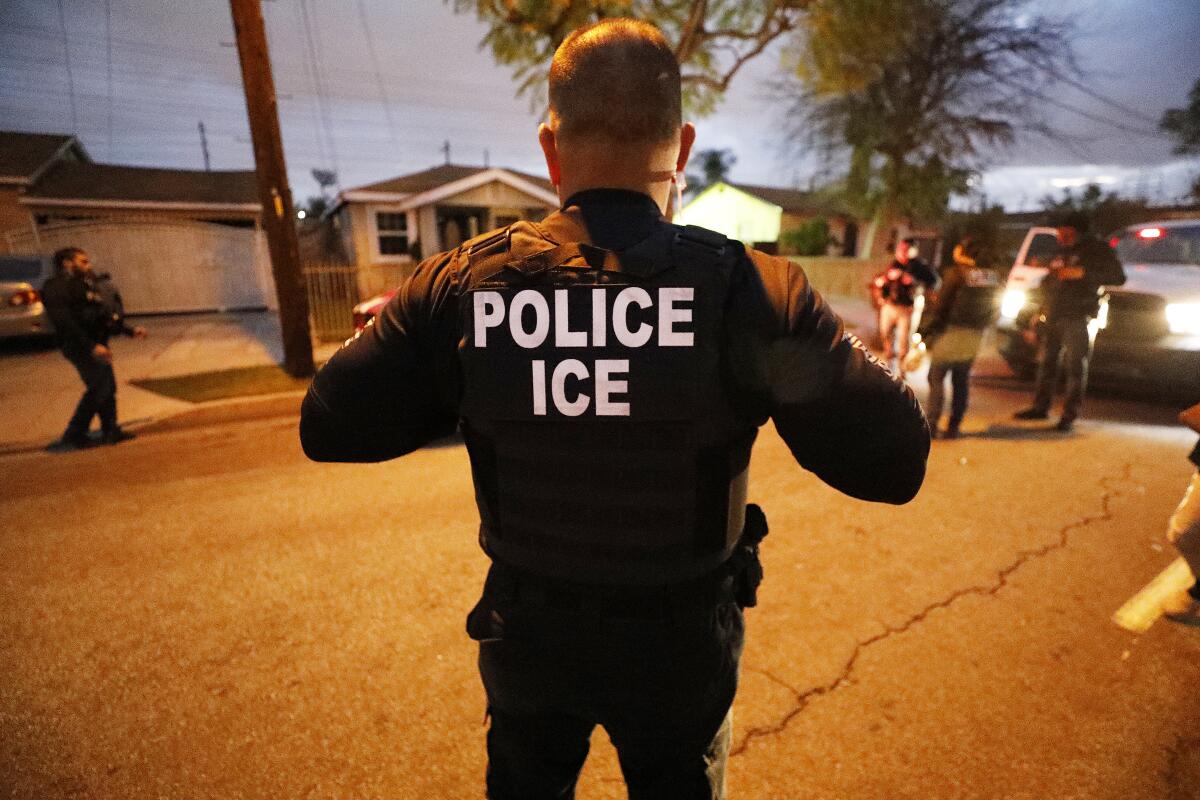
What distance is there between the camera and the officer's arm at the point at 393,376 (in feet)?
3.83

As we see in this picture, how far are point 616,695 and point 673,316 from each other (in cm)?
70

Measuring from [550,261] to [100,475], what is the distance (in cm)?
554

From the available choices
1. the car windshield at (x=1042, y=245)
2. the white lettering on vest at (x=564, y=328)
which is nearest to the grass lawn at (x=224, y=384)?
the white lettering on vest at (x=564, y=328)

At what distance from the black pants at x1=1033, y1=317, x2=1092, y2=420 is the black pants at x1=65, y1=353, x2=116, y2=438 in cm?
894

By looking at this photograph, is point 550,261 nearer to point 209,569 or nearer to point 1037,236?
point 209,569

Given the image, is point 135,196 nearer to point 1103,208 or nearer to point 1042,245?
point 1042,245

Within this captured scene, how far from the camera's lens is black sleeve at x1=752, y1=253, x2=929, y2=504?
107cm

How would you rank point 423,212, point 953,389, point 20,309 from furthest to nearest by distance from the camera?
point 423,212
point 20,309
point 953,389

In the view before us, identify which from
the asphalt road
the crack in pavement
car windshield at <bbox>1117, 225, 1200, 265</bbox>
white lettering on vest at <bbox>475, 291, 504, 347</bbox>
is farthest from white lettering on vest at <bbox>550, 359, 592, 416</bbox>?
car windshield at <bbox>1117, 225, 1200, 265</bbox>

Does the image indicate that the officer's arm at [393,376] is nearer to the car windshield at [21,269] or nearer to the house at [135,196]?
the car windshield at [21,269]

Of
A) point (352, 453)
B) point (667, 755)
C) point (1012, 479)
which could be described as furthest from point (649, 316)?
point (1012, 479)

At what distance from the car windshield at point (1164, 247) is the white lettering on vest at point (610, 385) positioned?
916 cm

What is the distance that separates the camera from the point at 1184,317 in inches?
253

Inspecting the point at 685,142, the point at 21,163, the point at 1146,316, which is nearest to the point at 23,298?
the point at 21,163
